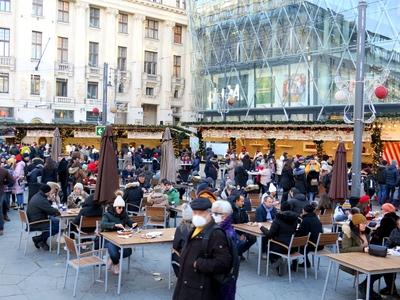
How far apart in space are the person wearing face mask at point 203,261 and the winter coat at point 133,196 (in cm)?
782

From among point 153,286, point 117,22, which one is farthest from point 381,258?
point 117,22

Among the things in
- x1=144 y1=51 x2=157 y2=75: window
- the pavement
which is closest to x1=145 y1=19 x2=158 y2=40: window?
x1=144 y1=51 x2=157 y2=75: window

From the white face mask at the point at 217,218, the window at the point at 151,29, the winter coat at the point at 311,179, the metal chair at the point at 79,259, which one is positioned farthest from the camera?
the window at the point at 151,29

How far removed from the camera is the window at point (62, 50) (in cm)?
4569

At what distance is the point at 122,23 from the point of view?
5022 centimetres

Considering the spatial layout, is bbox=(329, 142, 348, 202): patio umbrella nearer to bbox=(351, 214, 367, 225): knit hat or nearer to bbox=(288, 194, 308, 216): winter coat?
bbox=(288, 194, 308, 216): winter coat

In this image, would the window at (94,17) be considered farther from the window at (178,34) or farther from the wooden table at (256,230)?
the wooden table at (256,230)

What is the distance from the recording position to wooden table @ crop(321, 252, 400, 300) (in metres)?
6.57

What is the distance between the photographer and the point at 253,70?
35.7 meters

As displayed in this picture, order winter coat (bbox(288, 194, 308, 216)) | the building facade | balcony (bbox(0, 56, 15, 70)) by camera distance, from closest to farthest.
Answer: winter coat (bbox(288, 194, 308, 216)) < balcony (bbox(0, 56, 15, 70)) < the building facade

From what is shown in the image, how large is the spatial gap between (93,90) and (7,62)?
8.40 meters

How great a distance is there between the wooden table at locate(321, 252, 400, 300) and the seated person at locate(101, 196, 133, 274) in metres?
3.43

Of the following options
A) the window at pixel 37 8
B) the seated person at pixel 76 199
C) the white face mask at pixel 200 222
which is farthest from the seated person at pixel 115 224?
the window at pixel 37 8

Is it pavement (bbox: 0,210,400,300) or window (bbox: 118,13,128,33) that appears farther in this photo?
window (bbox: 118,13,128,33)
